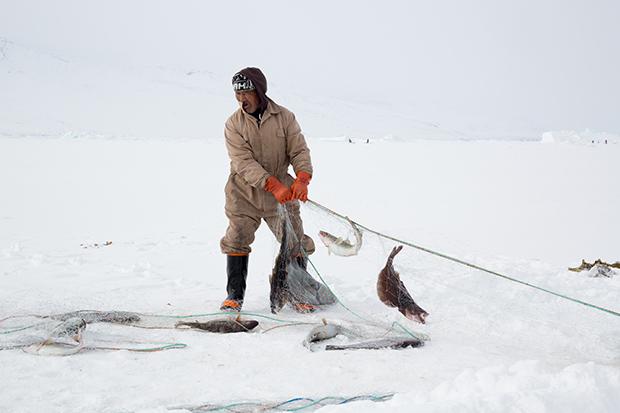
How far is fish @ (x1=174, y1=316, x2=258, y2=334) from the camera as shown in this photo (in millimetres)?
3211

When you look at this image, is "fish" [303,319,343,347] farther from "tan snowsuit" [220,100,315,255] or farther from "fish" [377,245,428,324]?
"tan snowsuit" [220,100,315,255]

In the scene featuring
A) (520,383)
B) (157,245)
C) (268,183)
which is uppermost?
(268,183)

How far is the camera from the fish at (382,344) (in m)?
2.87

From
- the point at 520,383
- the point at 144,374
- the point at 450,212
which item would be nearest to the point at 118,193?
the point at 450,212

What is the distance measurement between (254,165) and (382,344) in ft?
4.70

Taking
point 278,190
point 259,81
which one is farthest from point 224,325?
point 259,81

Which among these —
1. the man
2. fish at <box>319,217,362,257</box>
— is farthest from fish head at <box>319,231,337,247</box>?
→ the man

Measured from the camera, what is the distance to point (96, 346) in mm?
2865

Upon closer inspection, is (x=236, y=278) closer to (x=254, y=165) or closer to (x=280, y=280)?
(x=280, y=280)

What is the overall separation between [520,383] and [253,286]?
2872 mm

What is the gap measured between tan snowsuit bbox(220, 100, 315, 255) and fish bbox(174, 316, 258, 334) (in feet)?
1.98

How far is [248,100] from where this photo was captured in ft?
11.6

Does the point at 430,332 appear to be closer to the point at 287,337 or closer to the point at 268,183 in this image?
the point at 287,337

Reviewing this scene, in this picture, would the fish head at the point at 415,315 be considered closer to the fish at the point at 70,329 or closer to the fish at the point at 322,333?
the fish at the point at 322,333
